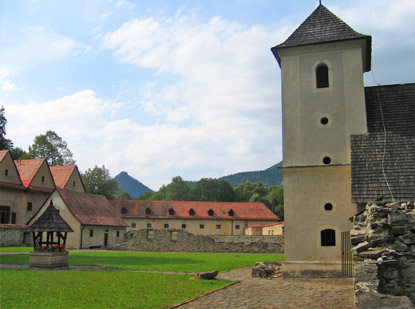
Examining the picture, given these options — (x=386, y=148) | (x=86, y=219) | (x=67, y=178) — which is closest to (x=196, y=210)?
(x=67, y=178)

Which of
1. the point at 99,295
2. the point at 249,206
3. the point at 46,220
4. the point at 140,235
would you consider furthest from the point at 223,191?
the point at 99,295

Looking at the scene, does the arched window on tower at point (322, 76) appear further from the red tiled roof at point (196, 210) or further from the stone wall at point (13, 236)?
the red tiled roof at point (196, 210)

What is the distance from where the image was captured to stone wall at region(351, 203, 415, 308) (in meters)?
9.05

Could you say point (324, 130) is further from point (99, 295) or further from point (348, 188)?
point (99, 295)

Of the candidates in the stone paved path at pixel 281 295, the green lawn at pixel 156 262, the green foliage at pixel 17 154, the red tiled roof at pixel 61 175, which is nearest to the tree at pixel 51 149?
the green foliage at pixel 17 154

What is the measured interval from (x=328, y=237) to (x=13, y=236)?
2939 cm

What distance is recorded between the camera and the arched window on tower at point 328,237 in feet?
54.1

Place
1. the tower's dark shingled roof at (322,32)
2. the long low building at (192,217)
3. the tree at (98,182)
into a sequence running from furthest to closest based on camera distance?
1. the tree at (98,182)
2. the long low building at (192,217)
3. the tower's dark shingled roof at (322,32)

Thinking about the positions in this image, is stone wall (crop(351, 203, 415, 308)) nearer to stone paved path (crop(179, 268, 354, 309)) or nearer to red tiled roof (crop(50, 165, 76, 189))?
stone paved path (crop(179, 268, 354, 309))

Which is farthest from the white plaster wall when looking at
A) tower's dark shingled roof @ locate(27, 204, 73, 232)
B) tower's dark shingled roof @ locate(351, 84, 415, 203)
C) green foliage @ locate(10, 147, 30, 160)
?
green foliage @ locate(10, 147, 30, 160)

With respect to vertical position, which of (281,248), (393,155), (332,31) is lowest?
(281,248)

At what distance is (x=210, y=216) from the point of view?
6047 cm

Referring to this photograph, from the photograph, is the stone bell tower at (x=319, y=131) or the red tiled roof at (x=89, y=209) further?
the red tiled roof at (x=89, y=209)

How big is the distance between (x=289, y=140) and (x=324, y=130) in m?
1.57
